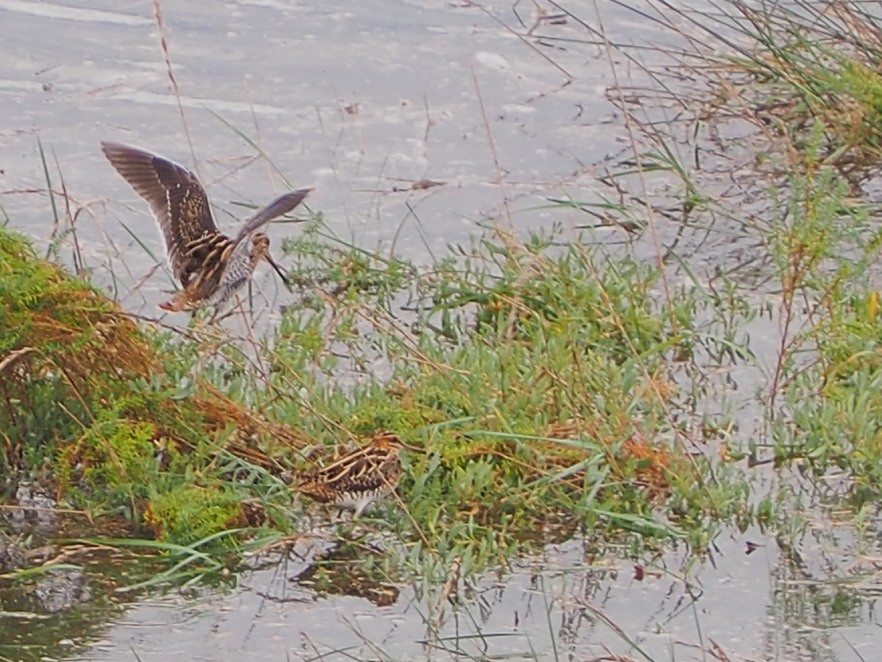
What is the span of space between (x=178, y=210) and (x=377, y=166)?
5.00ft

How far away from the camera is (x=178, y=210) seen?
20.5ft

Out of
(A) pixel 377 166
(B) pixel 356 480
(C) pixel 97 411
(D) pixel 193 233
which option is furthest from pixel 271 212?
(A) pixel 377 166

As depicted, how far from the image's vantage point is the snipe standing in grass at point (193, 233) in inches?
235

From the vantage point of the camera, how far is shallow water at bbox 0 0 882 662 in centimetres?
441

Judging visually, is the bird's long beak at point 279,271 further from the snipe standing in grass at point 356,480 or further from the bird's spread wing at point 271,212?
the snipe standing in grass at point 356,480

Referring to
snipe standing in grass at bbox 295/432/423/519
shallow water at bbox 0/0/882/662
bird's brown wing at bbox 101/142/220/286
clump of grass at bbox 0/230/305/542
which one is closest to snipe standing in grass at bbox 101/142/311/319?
bird's brown wing at bbox 101/142/220/286

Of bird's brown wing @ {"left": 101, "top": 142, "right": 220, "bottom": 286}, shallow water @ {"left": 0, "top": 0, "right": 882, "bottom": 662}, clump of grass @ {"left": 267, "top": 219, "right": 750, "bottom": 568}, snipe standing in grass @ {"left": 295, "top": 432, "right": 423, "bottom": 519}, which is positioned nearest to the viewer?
shallow water @ {"left": 0, "top": 0, "right": 882, "bottom": 662}

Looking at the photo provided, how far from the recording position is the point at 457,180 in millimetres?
7551

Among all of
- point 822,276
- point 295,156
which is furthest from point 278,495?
point 295,156

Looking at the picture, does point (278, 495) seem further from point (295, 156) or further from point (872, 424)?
point (295, 156)

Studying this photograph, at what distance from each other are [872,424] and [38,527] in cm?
214

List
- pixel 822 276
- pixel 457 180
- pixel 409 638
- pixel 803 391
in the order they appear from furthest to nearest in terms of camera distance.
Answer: pixel 457 180, pixel 822 276, pixel 803 391, pixel 409 638

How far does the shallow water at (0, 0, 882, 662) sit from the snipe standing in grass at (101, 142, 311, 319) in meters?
0.22

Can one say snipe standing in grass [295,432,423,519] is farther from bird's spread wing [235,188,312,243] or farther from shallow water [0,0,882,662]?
bird's spread wing [235,188,312,243]
